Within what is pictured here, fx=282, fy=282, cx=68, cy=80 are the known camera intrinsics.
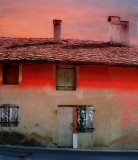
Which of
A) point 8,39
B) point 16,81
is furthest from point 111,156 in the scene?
point 8,39

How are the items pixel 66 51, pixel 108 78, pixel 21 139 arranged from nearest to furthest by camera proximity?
pixel 21 139 → pixel 108 78 → pixel 66 51

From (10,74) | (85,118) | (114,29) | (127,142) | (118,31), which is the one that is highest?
(114,29)

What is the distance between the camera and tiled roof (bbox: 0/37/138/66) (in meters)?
15.3

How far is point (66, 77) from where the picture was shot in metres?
15.8

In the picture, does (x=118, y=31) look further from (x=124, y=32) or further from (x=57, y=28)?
(x=57, y=28)

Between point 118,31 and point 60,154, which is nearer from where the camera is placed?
point 60,154

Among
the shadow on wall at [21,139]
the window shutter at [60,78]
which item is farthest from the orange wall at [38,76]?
the shadow on wall at [21,139]

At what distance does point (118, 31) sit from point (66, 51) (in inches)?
222

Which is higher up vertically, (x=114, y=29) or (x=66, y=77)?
(x=114, y=29)

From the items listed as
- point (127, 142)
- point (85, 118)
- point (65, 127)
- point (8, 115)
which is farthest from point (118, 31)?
point (8, 115)

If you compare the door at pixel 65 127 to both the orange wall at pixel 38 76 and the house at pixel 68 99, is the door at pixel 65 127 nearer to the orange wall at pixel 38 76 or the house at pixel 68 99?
the house at pixel 68 99

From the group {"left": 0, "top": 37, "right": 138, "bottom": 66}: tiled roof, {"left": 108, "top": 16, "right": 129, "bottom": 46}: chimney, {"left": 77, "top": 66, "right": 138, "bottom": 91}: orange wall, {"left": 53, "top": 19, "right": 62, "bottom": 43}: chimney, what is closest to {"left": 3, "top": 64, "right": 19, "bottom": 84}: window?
{"left": 0, "top": 37, "right": 138, "bottom": 66}: tiled roof

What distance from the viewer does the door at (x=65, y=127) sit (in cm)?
1548

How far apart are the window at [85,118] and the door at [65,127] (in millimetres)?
499
